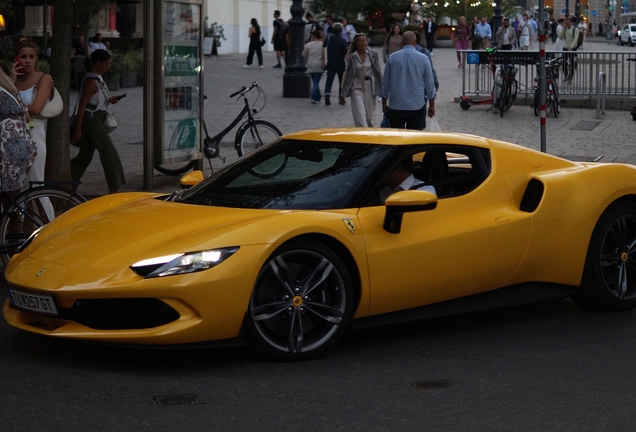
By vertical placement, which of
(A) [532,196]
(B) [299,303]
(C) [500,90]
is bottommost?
(B) [299,303]

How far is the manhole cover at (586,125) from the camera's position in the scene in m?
19.9

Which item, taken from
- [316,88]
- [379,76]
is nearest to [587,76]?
[316,88]

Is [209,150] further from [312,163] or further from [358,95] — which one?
[312,163]

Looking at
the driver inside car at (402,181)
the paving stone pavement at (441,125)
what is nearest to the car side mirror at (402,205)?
the driver inside car at (402,181)

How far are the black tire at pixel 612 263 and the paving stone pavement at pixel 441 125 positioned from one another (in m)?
6.78

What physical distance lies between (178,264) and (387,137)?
5.68 feet

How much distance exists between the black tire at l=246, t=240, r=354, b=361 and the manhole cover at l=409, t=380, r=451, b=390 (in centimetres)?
62

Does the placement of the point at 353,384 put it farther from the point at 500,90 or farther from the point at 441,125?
the point at 500,90

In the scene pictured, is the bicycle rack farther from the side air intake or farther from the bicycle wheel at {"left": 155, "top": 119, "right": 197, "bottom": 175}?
the side air intake

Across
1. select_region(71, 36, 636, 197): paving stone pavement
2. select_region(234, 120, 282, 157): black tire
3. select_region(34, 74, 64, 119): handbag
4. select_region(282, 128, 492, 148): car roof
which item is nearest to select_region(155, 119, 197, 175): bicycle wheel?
select_region(71, 36, 636, 197): paving stone pavement

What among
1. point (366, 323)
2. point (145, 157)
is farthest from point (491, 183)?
point (145, 157)

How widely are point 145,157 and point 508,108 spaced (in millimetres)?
11279

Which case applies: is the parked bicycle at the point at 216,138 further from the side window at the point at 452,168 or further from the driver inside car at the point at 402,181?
the driver inside car at the point at 402,181

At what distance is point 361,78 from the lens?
16453 mm
